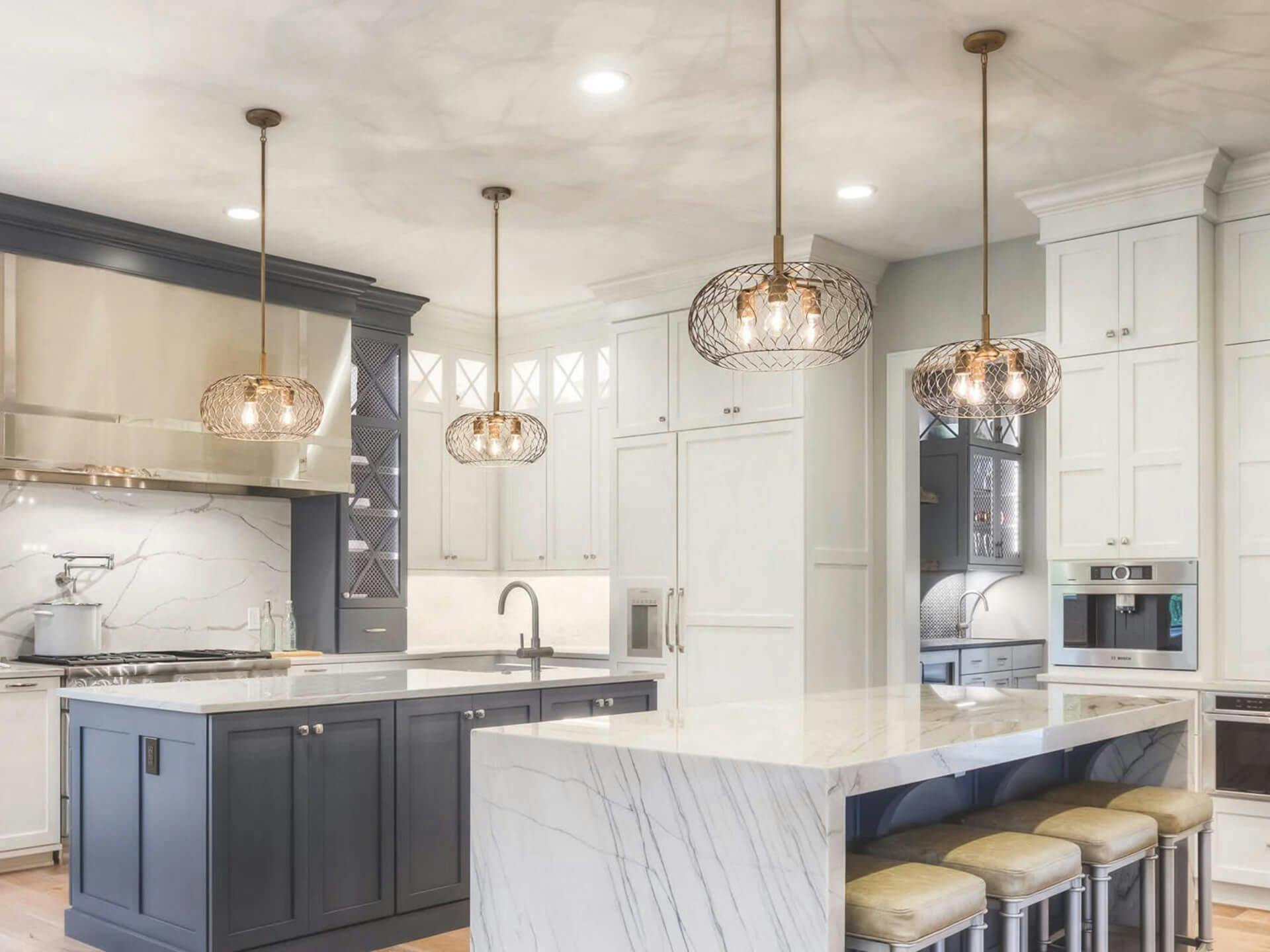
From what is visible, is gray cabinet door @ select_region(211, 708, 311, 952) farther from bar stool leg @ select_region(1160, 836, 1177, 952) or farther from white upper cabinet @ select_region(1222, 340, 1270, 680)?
white upper cabinet @ select_region(1222, 340, 1270, 680)

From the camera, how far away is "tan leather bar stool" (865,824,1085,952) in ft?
8.27

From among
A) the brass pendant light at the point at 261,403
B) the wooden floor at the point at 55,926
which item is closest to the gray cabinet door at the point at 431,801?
the wooden floor at the point at 55,926

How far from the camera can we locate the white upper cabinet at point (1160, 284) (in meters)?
4.55

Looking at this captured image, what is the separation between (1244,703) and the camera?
440 centimetres

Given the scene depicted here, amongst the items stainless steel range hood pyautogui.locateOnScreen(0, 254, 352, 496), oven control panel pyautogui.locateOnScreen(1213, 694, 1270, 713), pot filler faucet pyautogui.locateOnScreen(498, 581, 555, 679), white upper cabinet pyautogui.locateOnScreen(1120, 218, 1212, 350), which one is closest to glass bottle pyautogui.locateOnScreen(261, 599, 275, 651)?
stainless steel range hood pyautogui.locateOnScreen(0, 254, 352, 496)

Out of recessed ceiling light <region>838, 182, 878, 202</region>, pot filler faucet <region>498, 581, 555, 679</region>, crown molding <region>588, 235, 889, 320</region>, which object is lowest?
pot filler faucet <region>498, 581, 555, 679</region>

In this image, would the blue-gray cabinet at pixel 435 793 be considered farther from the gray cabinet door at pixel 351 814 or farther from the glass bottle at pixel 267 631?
the glass bottle at pixel 267 631

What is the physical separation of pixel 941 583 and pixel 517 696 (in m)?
4.43

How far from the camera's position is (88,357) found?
519 centimetres

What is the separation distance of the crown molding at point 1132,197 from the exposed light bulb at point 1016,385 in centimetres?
153

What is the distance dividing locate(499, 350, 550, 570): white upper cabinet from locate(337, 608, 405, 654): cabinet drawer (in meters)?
0.93

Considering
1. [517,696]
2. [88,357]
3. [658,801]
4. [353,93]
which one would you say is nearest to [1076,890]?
[658,801]

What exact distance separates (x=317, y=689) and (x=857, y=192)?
2.85 metres

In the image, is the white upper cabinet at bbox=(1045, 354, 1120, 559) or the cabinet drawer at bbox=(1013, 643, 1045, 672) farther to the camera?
the cabinet drawer at bbox=(1013, 643, 1045, 672)
